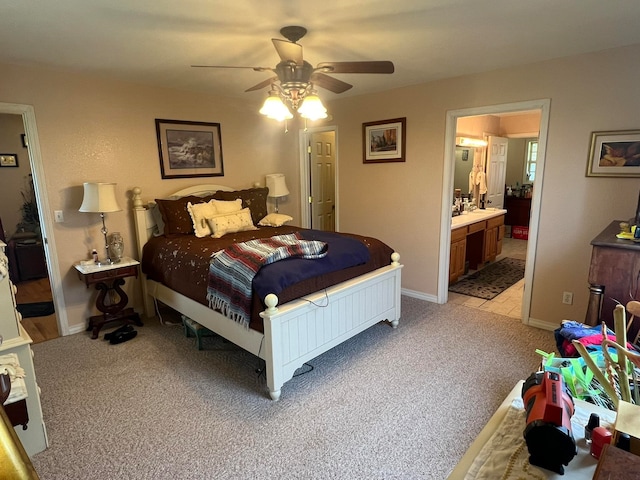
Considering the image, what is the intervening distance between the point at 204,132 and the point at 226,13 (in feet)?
7.46

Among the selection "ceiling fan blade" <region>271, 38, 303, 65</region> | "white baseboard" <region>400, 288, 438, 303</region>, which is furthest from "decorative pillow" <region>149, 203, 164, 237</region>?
"white baseboard" <region>400, 288, 438, 303</region>

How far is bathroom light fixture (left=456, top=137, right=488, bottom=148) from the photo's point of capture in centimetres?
538

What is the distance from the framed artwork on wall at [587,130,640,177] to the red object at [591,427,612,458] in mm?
2824

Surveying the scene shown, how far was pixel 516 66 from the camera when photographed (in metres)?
3.23

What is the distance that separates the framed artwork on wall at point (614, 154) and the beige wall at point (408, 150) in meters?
0.06

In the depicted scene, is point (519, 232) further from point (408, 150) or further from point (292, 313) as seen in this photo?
point (292, 313)

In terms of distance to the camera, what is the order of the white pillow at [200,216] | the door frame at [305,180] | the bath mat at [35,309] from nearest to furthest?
the white pillow at [200,216] < the bath mat at [35,309] < the door frame at [305,180]

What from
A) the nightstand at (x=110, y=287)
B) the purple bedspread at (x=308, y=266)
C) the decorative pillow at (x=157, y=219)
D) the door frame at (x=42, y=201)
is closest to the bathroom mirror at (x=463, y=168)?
the purple bedspread at (x=308, y=266)

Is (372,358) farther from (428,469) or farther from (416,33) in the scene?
(416,33)

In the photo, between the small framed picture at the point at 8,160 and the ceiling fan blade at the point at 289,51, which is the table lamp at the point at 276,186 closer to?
the ceiling fan blade at the point at 289,51

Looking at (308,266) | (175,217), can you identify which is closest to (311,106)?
(308,266)

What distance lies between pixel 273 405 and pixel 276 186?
2943mm

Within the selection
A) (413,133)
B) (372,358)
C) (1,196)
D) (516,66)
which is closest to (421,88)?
(413,133)

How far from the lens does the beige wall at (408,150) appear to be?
296 cm
